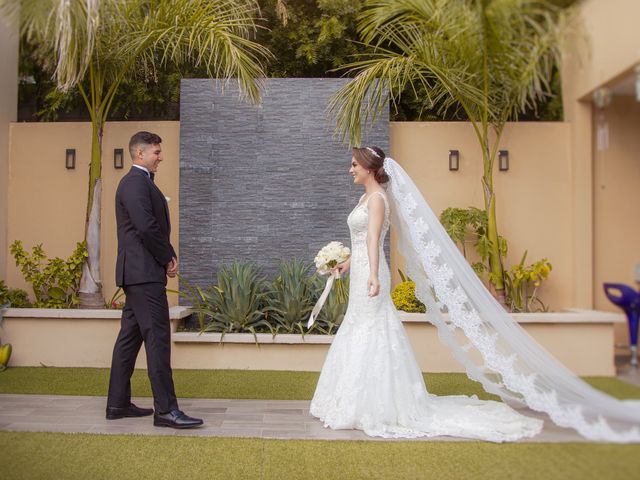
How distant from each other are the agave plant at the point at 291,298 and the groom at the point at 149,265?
202 cm

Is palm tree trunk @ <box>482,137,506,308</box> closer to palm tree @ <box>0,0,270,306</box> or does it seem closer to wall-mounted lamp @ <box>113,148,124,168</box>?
palm tree @ <box>0,0,270,306</box>

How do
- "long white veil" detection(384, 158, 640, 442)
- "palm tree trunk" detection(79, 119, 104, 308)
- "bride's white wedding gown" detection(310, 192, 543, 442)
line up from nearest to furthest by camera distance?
"long white veil" detection(384, 158, 640, 442) → "bride's white wedding gown" detection(310, 192, 543, 442) → "palm tree trunk" detection(79, 119, 104, 308)

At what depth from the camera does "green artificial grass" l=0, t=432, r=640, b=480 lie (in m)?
3.16

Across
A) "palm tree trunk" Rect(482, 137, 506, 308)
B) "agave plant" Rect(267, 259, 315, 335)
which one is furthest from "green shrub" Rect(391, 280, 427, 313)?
"palm tree trunk" Rect(482, 137, 506, 308)

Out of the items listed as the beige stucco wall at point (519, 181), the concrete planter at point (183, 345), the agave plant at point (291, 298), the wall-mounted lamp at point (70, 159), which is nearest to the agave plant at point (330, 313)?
the agave plant at point (291, 298)

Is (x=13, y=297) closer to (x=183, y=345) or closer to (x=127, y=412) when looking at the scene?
(x=183, y=345)

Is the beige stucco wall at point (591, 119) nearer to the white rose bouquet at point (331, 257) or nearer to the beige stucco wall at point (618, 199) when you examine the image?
the beige stucco wall at point (618, 199)

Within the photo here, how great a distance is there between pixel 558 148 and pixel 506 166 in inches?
89.8

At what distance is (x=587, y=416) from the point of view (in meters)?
2.07

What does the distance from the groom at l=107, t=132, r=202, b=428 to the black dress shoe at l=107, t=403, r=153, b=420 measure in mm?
20

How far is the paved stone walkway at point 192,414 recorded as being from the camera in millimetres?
3877

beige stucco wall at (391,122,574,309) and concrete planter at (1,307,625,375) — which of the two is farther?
concrete planter at (1,307,625,375)

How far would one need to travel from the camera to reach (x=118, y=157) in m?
7.00

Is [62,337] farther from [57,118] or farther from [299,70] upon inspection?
[299,70]
